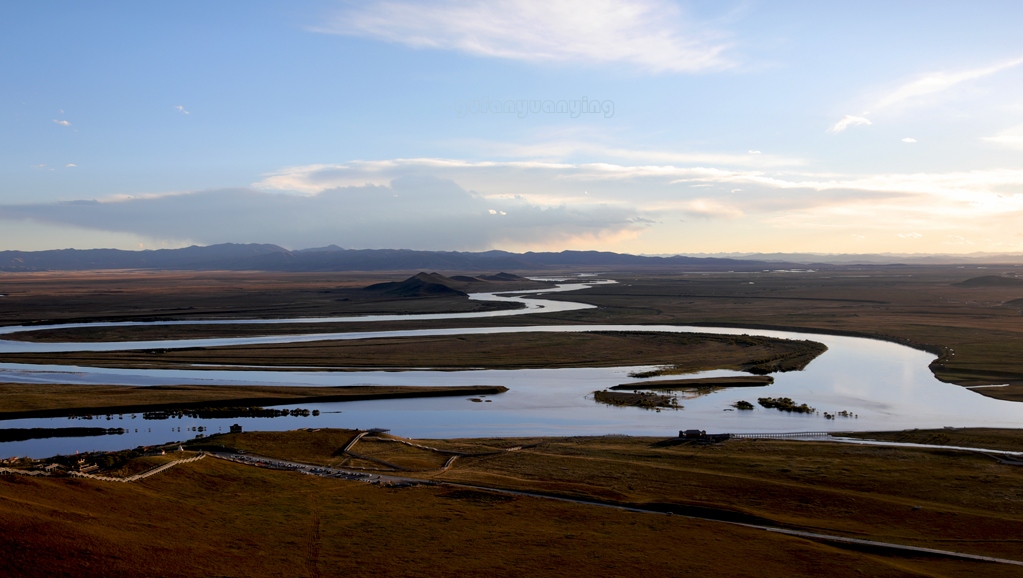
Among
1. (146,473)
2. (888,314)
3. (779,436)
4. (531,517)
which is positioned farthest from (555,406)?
(888,314)

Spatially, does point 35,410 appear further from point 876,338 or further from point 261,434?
point 876,338

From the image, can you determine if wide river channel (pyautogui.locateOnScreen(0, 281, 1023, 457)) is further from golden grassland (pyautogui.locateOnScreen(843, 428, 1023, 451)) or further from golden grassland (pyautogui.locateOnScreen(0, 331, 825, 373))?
golden grassland (pyautogui.locateOnScreen(0, 331, 825, 373))

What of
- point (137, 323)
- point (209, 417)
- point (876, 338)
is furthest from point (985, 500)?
point (137, 323)

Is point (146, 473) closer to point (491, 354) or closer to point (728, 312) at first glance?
point (491, 354)

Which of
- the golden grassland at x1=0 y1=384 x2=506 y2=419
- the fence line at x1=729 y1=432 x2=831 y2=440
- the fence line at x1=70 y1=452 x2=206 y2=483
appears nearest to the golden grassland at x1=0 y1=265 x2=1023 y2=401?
the fence line at x1=729 y1=432 x2=831 y2=440

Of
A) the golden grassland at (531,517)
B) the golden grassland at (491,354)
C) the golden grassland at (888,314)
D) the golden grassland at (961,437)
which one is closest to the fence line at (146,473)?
the golden grassland at (531,517)

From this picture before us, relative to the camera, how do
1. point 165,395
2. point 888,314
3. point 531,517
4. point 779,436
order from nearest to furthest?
point 531,517
point 779,436
point 165,395
point 888,314
